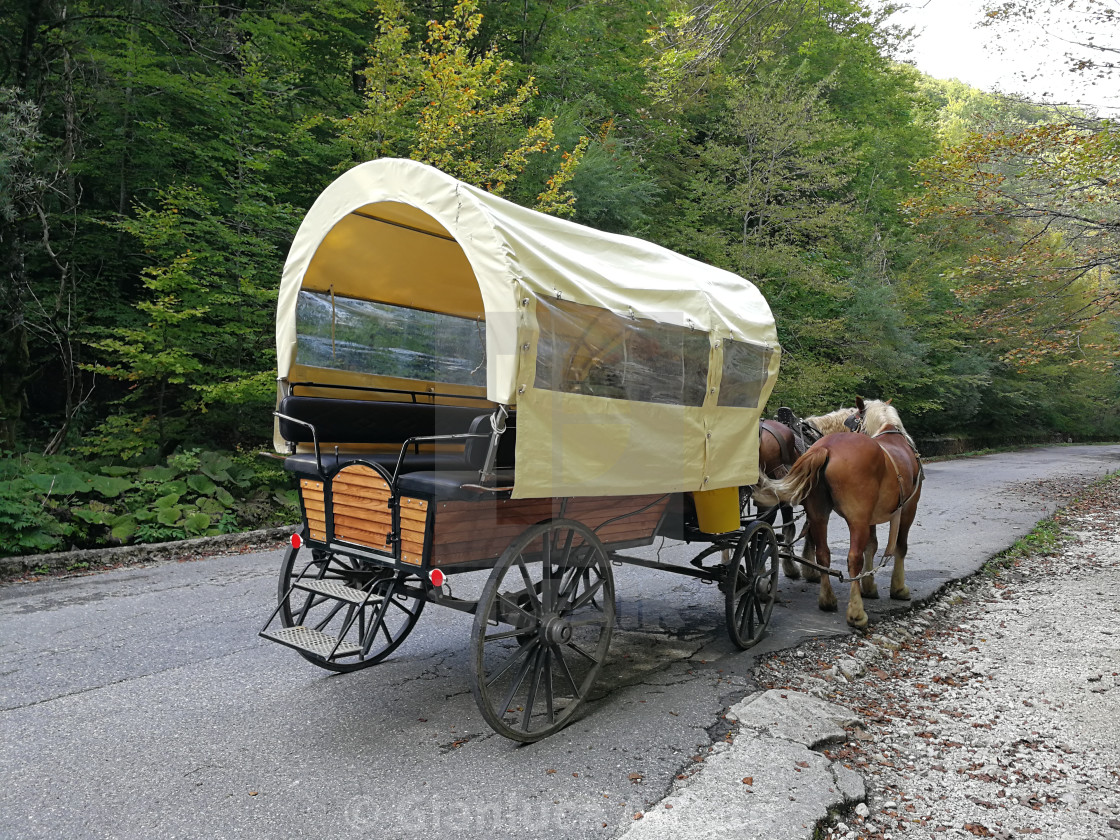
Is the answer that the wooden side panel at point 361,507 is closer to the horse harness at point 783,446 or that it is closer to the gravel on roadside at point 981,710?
the gravel on roadside at point 981,710

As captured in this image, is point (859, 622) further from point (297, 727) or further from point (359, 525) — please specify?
point (297, 727)

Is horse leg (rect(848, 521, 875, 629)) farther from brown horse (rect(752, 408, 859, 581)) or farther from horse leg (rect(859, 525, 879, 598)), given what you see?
brown horse (rect(752, 408, 859, 581))

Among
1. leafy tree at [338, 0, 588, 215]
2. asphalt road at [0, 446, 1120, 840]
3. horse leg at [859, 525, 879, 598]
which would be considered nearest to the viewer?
asphalt road at [0, 446, 1120, 840]

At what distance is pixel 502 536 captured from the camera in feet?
13.3

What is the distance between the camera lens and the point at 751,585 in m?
5.40

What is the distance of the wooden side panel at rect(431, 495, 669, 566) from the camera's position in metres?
3.77

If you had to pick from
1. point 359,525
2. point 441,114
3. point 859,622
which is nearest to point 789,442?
point 859,622

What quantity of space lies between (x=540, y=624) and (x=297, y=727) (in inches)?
53.0

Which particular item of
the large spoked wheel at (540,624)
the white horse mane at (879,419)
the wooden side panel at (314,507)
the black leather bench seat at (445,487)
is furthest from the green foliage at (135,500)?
the white horse mane at (879,419)

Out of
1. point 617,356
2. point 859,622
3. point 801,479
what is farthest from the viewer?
point 801,479

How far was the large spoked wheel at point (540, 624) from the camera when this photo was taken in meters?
3.57

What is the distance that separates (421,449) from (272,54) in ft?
27.9

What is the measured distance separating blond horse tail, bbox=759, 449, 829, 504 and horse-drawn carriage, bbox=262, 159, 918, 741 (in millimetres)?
724

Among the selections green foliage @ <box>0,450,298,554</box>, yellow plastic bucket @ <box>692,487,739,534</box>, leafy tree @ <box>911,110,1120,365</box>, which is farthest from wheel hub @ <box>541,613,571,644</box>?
leafy tree @ <box>911,110,1120,365</box>
